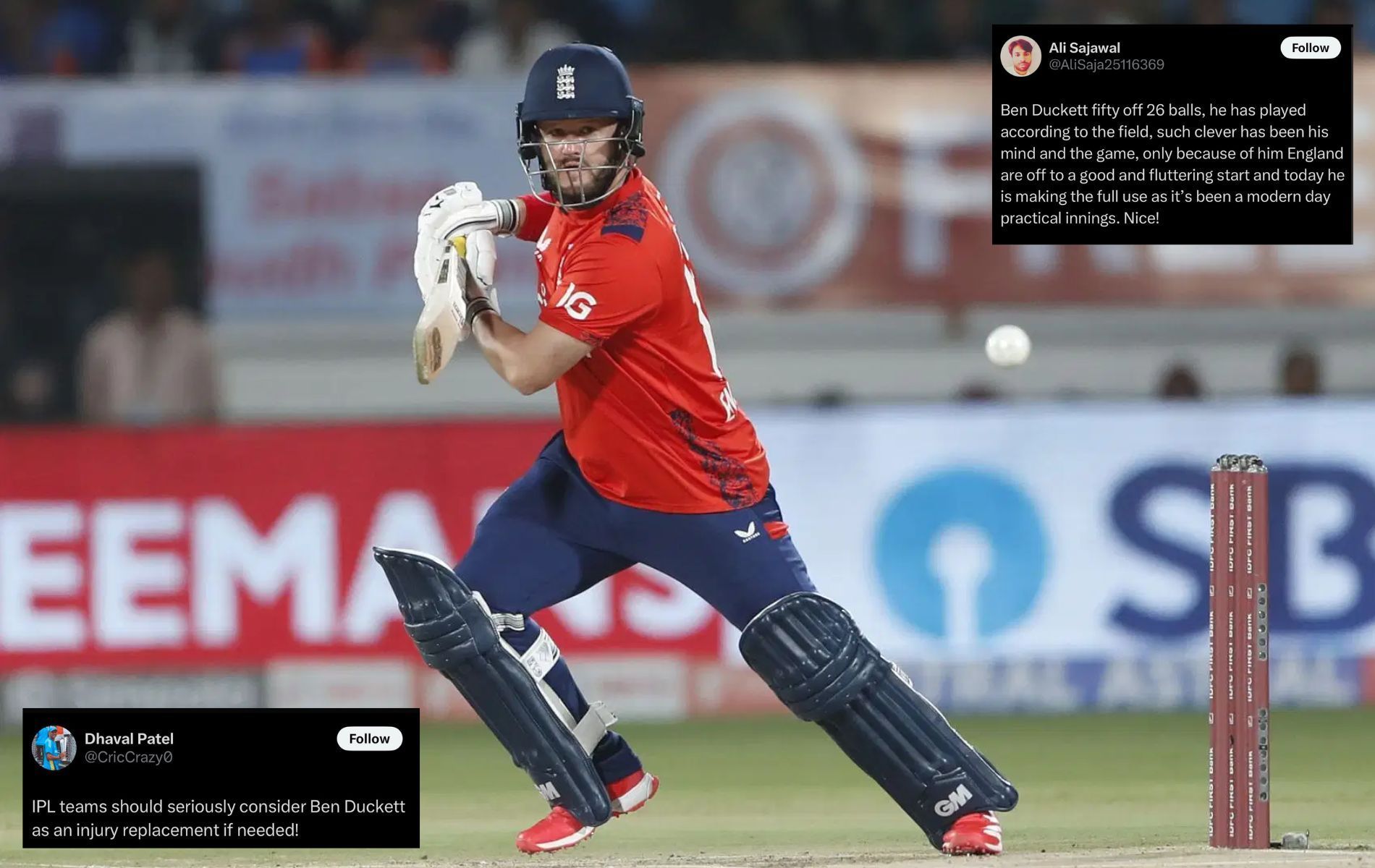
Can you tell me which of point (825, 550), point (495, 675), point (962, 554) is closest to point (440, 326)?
point (495, 675)

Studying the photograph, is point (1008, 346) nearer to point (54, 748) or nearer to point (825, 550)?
point (825, 550)

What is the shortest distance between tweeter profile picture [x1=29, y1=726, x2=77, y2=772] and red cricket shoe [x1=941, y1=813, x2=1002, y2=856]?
2354 millimetres

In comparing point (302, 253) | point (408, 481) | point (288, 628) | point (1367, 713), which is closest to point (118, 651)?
point (288, 628)

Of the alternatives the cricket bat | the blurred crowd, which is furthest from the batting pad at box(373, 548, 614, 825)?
the blurred crowd

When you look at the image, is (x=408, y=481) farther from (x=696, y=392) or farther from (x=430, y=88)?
(x=696, y=392)

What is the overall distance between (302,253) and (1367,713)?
526cm

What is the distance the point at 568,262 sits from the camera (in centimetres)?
600

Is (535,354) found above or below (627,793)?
above

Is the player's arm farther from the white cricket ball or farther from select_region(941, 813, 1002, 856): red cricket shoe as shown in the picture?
the white cricket ball

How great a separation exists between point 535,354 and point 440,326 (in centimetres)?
26
